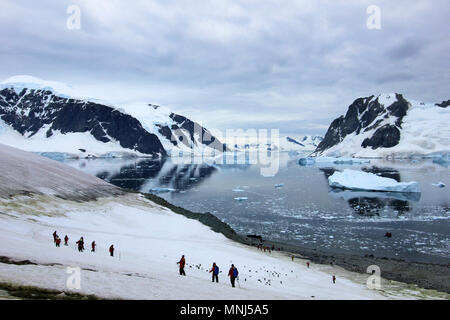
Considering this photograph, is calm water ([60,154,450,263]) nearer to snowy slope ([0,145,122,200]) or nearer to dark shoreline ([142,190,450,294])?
dark shoreline ([142,190,450,294])

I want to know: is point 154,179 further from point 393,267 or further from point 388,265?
point 393,267

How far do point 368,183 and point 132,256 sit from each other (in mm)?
75201

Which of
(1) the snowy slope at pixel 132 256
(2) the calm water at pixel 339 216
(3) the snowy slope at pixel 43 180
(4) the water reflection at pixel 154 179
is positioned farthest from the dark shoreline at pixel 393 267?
(4) the water reflection at pixel 154 179

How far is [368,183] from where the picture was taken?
8494cm

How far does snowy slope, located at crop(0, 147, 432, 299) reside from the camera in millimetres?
14961

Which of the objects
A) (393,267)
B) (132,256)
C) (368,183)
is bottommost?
(393,267)

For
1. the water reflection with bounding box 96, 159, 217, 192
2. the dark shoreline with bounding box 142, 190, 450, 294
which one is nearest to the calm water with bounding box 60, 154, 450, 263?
the dark shoreline with bounding box 142, 190, 450, 294

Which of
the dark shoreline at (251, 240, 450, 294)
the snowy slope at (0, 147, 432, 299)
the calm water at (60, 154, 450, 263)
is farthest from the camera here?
the calm water at (60, 154, 450, 263)

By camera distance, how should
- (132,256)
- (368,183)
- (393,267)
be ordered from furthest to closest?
(368,183)
(393,267)
(132,256)

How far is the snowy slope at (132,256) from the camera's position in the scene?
15.0 metres

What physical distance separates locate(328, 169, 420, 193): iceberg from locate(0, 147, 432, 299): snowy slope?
55957 mm

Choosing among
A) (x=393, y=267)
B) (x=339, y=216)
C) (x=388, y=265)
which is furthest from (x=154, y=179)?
(x=393, y=267)

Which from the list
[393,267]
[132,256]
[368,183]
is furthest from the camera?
[368,183]

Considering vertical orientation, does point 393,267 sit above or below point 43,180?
below
